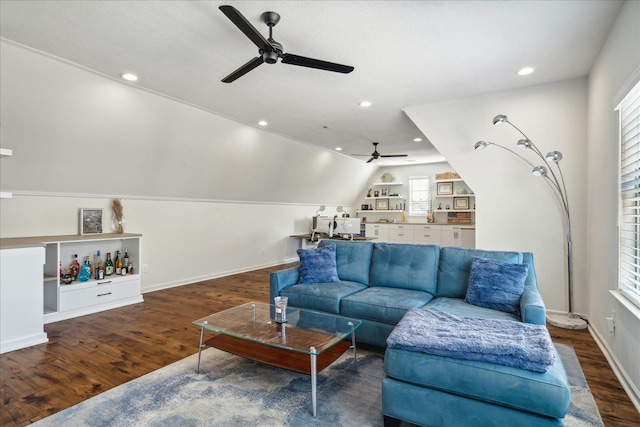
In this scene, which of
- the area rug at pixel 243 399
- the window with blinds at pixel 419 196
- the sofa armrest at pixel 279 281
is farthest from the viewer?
the window with blinds at pixel 419 196

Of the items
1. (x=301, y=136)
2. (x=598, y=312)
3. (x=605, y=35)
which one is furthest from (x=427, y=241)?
(x=605, y=35)

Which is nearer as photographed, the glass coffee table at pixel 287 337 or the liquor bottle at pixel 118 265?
the glass coffee table at pixel 287 337

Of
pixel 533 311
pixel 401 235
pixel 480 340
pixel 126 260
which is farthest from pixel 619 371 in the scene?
pixel 401 235

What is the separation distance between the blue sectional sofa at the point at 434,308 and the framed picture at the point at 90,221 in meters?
2.85

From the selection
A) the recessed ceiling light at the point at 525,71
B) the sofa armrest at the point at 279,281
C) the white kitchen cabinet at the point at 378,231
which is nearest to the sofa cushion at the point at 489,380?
the sofa armrest at the point at 279,281

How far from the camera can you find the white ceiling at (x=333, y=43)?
2.42m

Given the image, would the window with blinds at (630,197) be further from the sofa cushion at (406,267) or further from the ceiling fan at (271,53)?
the ceiling fan at (271,53)

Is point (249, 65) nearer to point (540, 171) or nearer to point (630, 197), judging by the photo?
point (630, 197)

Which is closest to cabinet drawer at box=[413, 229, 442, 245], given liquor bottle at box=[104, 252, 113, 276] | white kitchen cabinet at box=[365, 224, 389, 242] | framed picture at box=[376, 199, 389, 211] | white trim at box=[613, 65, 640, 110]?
white kitchen cabinet at box=[365, 224, 389, 242]

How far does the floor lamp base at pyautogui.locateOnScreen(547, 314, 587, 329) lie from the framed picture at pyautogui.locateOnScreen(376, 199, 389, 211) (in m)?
6.13

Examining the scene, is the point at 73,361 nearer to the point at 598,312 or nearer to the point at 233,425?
the point at 233,425

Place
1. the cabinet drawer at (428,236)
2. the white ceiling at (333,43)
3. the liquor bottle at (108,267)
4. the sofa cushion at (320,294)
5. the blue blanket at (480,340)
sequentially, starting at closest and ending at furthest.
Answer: the blue blanket at (480,340) < the white ceiling at (333,43) < the sofa cushion at (320,294) < the liquor bottle at (108,267) < the cabinet drawer at (428,236)

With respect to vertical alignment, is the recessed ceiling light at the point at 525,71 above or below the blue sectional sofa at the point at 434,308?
above

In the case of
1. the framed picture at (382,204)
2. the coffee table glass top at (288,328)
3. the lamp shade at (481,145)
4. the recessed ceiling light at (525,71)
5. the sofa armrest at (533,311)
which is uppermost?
the recessed ceiling light at (525,71)
